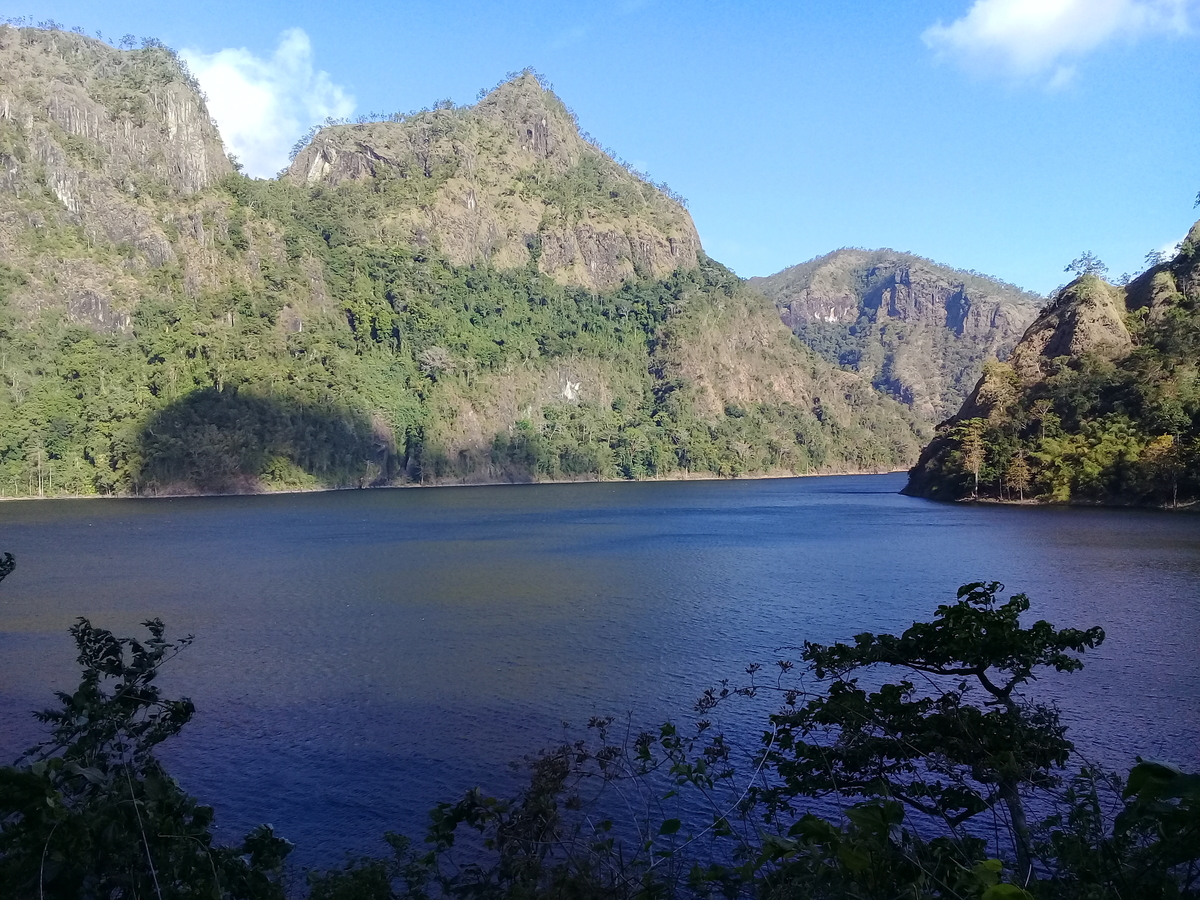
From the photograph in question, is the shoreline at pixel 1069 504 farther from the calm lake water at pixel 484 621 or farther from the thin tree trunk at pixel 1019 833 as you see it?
the thin tree trunk at pixel 1019 833

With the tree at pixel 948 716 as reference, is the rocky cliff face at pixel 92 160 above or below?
above

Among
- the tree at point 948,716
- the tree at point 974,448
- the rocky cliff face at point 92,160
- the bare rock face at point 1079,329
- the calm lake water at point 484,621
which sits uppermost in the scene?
the rocky cliff face at point 92,160

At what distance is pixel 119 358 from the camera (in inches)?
4345

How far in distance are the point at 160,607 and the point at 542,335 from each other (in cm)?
13137

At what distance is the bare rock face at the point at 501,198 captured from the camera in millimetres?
169125

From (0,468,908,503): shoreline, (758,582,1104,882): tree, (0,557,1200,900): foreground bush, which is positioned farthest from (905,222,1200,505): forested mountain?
(0,557,1200,900): foreground bush

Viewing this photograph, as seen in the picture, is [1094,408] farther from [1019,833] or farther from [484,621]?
[1019,833]

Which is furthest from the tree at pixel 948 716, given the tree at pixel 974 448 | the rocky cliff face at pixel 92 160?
the rocky cliff face at pixel 92 160

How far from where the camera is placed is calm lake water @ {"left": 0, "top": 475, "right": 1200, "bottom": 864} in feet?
55.2

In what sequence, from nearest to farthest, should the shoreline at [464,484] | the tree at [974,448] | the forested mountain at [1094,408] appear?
the forested mountain at [1094,408] < the tree at [974,448] < the shoreline at [464,484]

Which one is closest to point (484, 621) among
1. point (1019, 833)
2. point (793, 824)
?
point (1019, 833)

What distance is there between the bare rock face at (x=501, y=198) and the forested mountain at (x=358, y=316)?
57 cm

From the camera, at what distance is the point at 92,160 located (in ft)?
417

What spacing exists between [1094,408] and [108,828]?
8308cm
